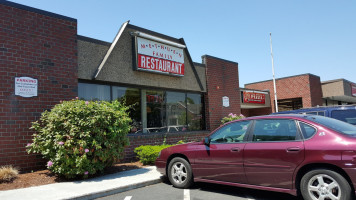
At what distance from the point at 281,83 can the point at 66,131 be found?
783 inches

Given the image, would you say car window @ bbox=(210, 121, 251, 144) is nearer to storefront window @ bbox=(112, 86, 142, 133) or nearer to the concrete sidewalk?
the concrete sidewalk

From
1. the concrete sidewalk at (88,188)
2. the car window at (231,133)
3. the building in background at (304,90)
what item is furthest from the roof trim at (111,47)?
the building in background at (304,90)

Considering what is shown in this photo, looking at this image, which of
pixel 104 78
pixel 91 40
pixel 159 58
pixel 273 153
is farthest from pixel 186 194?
pixel 159 58

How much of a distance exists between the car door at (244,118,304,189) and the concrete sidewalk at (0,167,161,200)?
2.70 meters

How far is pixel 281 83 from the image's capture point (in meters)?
22.9

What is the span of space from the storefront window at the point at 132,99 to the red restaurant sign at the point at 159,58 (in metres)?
0.96

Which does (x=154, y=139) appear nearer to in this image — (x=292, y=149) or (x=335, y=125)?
(x=292, y=149)

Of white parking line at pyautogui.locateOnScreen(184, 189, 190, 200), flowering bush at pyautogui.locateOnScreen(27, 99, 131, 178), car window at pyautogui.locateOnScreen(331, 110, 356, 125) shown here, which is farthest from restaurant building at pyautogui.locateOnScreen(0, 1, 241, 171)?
car window at pyautogui.locateOnScreen(331, 110, 356, 125)

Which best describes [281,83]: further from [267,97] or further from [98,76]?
[98,76]

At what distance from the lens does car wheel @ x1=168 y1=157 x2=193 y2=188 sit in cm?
587

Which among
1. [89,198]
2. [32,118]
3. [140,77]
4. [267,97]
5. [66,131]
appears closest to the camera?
[89,198]

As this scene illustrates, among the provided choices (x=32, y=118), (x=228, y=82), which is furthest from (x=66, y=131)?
(x=228, y=82)

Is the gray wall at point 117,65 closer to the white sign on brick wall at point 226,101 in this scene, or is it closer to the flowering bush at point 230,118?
the flowering bush at point 230,118

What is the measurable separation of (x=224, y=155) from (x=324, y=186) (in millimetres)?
1793
